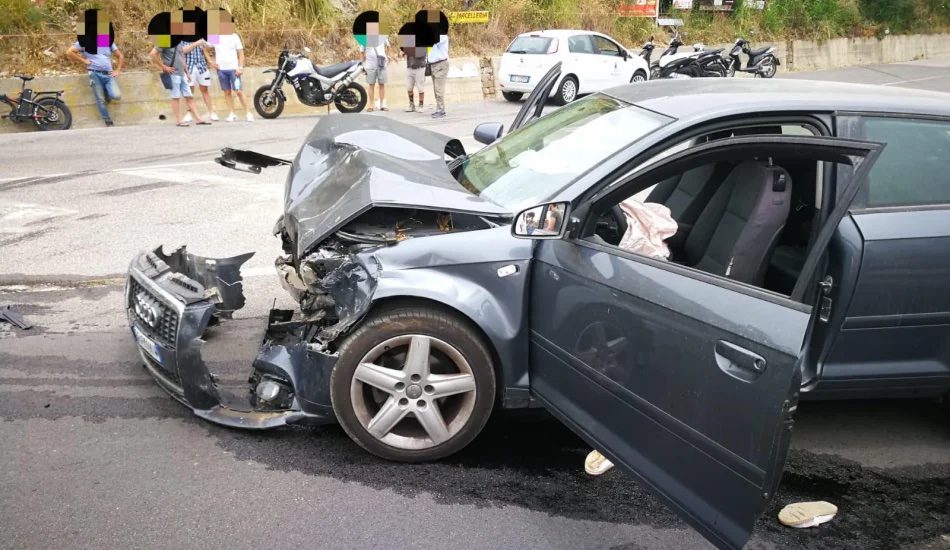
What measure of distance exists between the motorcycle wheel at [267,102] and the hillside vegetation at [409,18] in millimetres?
2542

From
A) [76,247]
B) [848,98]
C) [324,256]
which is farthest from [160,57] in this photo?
[848,98]

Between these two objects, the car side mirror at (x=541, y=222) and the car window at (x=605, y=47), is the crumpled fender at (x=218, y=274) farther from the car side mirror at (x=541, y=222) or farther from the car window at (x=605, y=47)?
the car window at (x=605, y=47)

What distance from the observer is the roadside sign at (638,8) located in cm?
2539

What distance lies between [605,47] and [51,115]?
11889mm

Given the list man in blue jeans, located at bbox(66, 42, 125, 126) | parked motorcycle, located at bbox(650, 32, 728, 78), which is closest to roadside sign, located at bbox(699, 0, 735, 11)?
parked motorcycle, located at bbox(650, 32, 728, 78)

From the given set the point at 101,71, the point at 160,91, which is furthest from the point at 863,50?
the point at 101,71

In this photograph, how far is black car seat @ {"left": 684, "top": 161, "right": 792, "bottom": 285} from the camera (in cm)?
322

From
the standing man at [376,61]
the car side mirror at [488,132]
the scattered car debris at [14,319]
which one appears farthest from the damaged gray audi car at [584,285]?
the standing man at [376,61]

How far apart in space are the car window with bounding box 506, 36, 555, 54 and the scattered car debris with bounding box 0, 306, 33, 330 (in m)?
13.6

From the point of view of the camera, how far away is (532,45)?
16.7 m

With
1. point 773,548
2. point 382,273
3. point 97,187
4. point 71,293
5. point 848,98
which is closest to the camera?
point 773,548

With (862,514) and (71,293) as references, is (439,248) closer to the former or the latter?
(862,514)

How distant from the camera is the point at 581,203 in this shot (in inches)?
119

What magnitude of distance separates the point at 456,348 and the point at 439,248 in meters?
0.42
